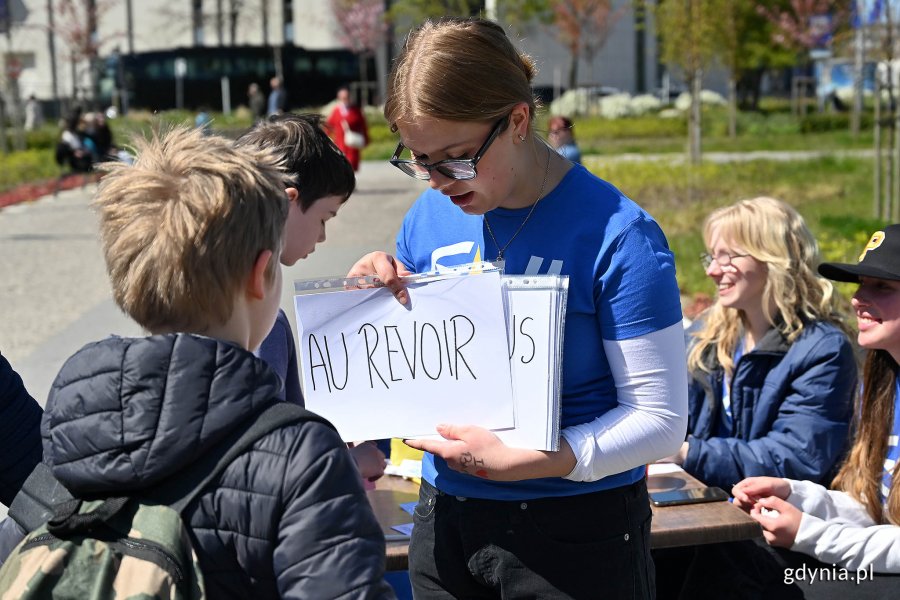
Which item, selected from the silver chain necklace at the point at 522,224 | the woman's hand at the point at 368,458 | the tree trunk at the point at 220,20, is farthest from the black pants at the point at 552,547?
the tree trunk at the point at 220,20

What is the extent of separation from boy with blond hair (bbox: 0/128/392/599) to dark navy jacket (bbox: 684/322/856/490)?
2.16 metres

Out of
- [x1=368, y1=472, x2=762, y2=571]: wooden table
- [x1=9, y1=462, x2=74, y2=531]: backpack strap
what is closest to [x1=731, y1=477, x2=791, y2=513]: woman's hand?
[x1=368, y1=472, x2=762, y2=571]: wooden table

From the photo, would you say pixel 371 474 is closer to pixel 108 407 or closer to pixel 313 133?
pixel 313 133

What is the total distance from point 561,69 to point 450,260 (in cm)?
5226

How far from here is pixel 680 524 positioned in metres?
2.81

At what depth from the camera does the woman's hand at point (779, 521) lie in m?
3.04

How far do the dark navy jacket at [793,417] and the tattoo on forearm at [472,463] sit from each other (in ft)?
5.44

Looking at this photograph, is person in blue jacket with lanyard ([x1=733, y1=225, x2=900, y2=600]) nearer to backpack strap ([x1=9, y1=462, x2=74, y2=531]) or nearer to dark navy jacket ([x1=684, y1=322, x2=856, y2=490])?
dark navy jacket ([x1=684, y1=322, x2=856, y2=490])

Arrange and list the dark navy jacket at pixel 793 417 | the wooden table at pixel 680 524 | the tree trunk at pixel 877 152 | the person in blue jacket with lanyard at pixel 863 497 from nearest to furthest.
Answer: the wooden table at pixel 680 524 < the person in blue jacket with lanyard at pixel 863 497 < the dark navy jacket at pixel 793 417 < the tree trunk at pixel 877 152

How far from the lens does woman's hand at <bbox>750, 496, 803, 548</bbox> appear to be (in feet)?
9.96

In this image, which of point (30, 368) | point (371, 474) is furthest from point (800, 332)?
point (30, 368)

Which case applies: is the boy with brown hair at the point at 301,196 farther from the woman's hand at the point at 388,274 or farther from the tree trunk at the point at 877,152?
the tree trunk at the point at 877,152

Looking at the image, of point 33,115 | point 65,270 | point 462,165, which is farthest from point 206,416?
point 33,115

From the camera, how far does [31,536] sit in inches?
61.2
